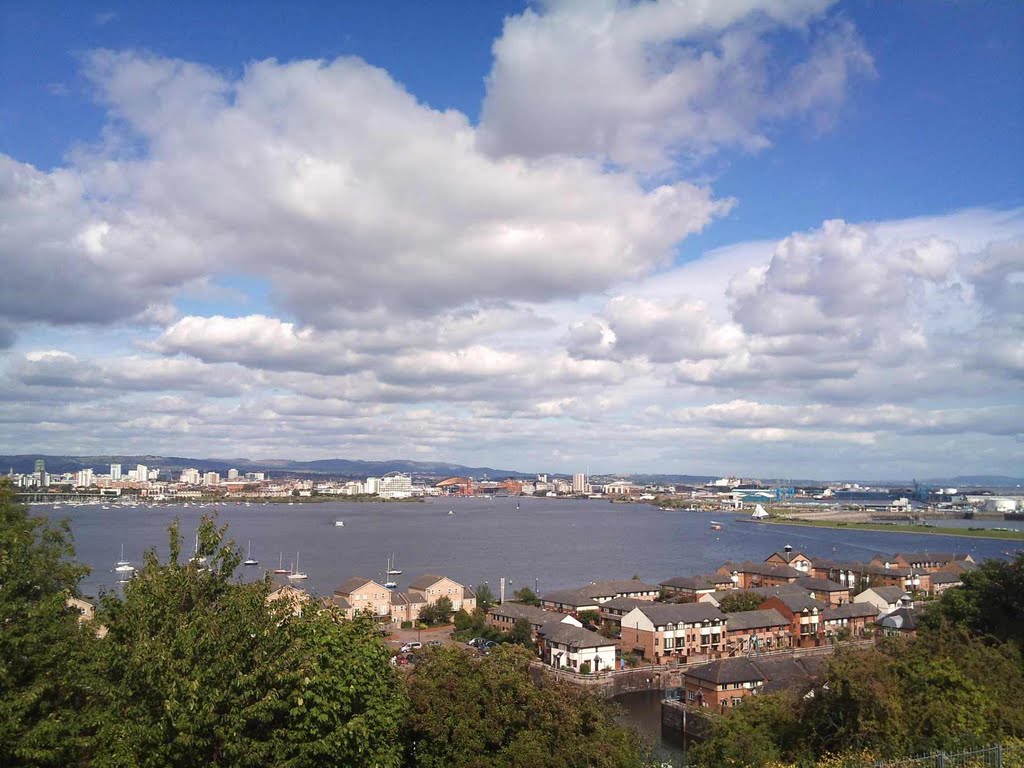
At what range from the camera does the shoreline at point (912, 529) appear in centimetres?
4931

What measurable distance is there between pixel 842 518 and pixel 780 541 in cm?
2236

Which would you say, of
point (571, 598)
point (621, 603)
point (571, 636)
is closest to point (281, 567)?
point (571, 598)

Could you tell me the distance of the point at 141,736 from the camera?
12.0ft

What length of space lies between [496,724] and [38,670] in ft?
9.74

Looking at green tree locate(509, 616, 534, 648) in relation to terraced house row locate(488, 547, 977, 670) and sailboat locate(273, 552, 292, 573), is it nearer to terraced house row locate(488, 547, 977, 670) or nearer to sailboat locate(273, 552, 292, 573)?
terraced house row locate(488, 547, 977, 670)

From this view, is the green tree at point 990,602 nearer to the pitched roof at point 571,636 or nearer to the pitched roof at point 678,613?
the pitched roof at point 678,613

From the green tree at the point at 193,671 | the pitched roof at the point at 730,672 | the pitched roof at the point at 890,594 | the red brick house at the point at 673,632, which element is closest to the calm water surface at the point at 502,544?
the pitched roof at the point at 730,672

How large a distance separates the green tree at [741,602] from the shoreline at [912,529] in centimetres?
3644

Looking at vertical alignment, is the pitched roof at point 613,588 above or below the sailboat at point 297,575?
above

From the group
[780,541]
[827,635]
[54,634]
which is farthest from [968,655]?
[780,541]

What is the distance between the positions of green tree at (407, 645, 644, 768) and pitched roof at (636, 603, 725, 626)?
12.4 metres

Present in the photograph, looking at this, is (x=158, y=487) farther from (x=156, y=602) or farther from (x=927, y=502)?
(x=156, y=602)

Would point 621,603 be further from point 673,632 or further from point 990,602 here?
point 990,602

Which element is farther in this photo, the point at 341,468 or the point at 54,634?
the point at 341,468
